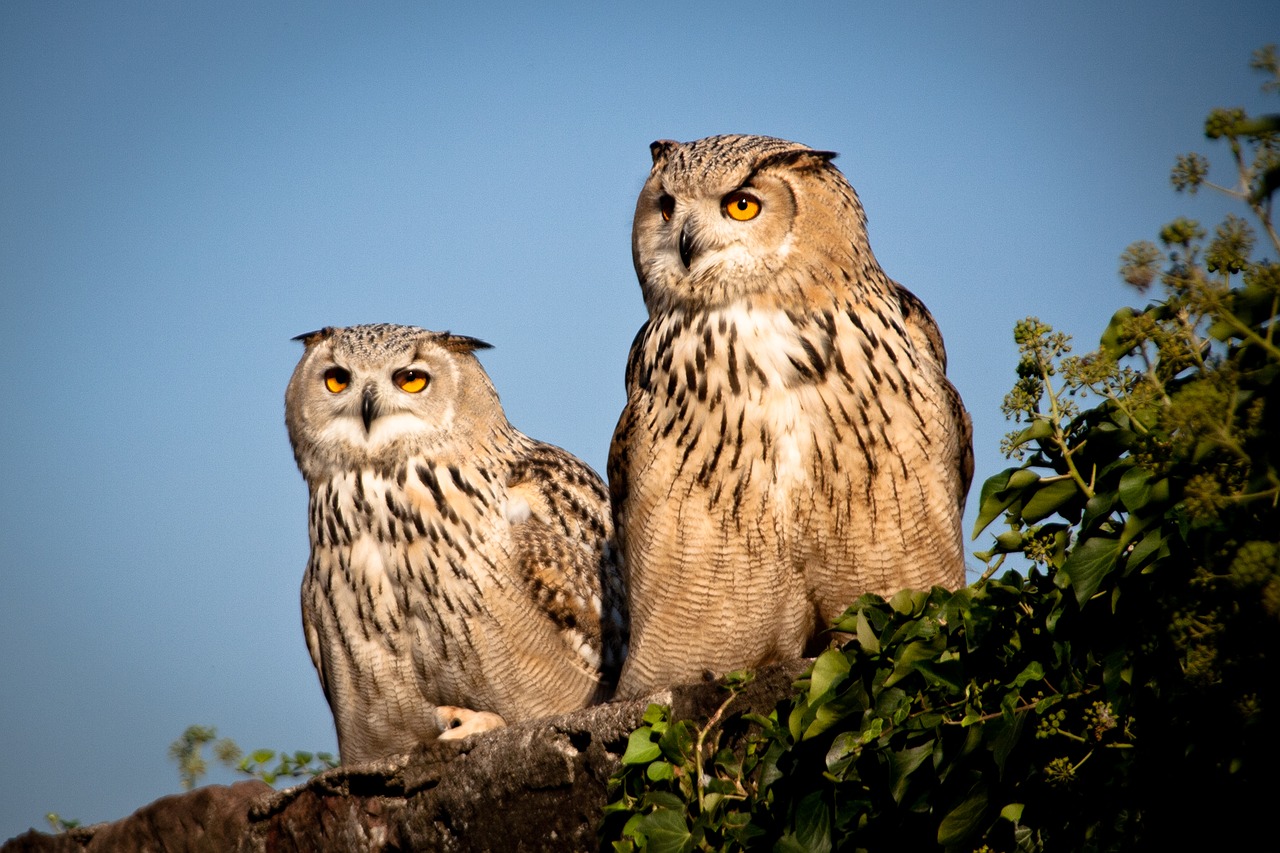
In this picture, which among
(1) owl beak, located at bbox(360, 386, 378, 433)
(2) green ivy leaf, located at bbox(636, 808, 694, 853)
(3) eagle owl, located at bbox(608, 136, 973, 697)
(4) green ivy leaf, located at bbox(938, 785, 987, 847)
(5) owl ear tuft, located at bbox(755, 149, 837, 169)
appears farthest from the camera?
(1) owl beak, located at bbox(360, 386, 378, 433)

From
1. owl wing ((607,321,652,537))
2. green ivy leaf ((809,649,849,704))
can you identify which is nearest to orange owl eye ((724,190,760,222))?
owl wing ((607,321,652,537))

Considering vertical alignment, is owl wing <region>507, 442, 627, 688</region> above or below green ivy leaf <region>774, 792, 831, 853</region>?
above

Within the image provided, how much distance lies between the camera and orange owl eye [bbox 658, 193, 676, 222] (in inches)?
164

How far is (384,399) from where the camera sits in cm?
484

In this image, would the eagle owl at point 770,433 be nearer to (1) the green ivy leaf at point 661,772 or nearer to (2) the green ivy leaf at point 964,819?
(1) the green ivy leaf at point 661,772

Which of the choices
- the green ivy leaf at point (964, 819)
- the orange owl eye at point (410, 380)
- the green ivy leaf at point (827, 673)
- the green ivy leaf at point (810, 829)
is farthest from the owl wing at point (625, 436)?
the green ivy leaf at point (964, 819)

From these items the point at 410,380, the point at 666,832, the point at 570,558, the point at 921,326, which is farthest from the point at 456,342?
the point at 666,832

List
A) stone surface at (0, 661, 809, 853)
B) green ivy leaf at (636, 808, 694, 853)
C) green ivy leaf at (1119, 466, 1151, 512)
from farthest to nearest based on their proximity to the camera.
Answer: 1. stone surface at (0, 661, 809, 853)
2. green ivy leaf at (636, 808, 694, 853)
3. green ivy leaf at (1119, 466, 1151, 512)

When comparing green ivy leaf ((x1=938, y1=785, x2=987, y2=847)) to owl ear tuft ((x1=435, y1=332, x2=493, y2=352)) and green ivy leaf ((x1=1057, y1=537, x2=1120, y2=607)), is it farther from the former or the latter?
owl ear tuft ((x1=435, y1=332, x2=493, y2=352))

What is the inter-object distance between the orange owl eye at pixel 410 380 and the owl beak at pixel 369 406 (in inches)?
5.1

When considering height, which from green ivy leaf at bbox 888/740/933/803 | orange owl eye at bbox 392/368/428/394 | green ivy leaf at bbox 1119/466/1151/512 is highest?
orange owl eye at bbox 392/368/428/394

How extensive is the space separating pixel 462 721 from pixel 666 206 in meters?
Answer: 1.84

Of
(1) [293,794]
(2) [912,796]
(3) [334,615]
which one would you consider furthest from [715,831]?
(3) [334,615]

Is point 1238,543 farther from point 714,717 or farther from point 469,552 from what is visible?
point 469,552
